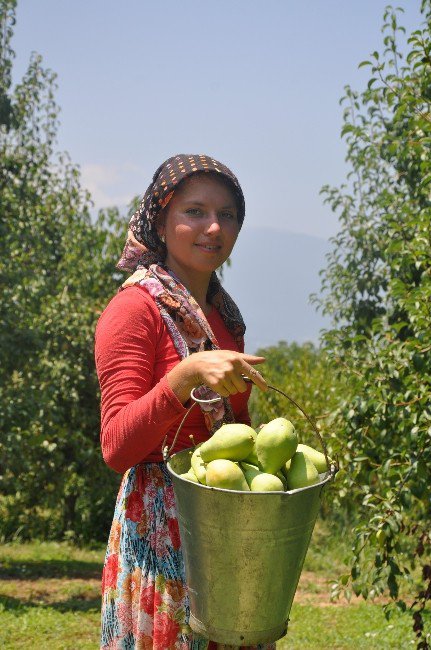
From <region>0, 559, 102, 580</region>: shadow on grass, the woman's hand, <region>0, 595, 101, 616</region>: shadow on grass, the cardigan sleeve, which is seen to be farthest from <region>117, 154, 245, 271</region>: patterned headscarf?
<region>0, 559, 102, 580</region>: shadow on grass

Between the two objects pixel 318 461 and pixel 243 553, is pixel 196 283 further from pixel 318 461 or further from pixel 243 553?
pixel 243 553

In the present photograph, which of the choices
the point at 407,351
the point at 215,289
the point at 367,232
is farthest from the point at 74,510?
the point at 215,289

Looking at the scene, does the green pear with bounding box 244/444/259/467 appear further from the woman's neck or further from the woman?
the woman's neck

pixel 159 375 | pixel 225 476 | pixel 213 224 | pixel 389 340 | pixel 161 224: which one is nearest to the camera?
pixel 225 476

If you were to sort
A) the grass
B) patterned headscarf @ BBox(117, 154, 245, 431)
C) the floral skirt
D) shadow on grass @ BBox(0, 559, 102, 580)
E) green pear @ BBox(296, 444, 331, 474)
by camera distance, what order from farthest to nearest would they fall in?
shadow on grass @ BBox(0, 559, 102, 580) → the grass → patterned headscarf @ BBox(117, 154, 245, 431) → the floral skirt → green pear @ BBox(296, 444, 331, 474)

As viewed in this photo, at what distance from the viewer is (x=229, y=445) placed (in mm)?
1679

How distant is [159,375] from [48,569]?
268 inches

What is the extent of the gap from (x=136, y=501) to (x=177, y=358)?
0.36 m

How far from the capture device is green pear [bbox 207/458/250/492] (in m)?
1.58

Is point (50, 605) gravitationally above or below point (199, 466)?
below

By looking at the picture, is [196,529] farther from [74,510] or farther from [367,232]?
[74,510]

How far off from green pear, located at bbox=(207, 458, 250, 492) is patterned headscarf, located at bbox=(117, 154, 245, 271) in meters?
0.77

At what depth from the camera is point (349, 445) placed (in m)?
3.87

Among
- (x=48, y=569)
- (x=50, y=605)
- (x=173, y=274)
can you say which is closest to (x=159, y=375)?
(x=173, y=274)
